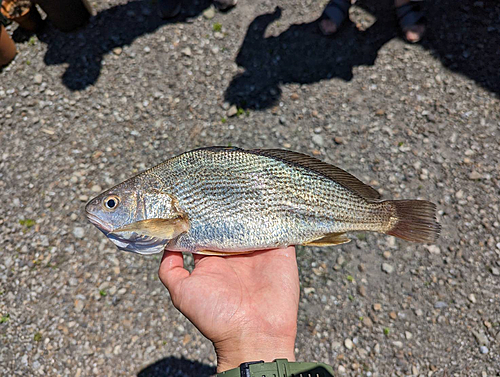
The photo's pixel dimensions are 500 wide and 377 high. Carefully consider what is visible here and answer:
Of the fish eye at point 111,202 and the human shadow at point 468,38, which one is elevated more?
the fish eye at point 111,202

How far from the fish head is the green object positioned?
1.06 metres

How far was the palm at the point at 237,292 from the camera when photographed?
8.46 feet

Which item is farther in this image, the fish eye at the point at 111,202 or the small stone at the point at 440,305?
the small stone at the point at 440,305

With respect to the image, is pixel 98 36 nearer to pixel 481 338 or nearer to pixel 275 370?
pixel 275 370

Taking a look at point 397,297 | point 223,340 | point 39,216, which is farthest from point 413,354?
point 39,216

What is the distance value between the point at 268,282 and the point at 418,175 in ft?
9.03

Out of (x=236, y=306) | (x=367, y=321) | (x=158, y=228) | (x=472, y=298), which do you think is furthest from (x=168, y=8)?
(x=472, y=298)

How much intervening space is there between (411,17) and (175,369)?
5756 millimetres

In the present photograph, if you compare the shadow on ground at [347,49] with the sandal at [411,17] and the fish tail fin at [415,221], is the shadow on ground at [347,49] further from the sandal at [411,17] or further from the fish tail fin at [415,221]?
the fish tail fin at [415,221]

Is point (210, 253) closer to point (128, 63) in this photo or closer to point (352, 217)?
point (352, 217)

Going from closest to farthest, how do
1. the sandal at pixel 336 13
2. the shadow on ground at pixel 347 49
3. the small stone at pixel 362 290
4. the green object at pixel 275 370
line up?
the green object at pixel 275 370 < the small stone at pixel 362 290 < the shadow on ground at pixel 347 49 < the sandal at pixel 336 13

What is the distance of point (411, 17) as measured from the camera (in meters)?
5.07

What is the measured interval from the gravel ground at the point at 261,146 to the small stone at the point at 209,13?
43 mm

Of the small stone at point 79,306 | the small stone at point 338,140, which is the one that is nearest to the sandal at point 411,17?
the small stone at point 338,140
